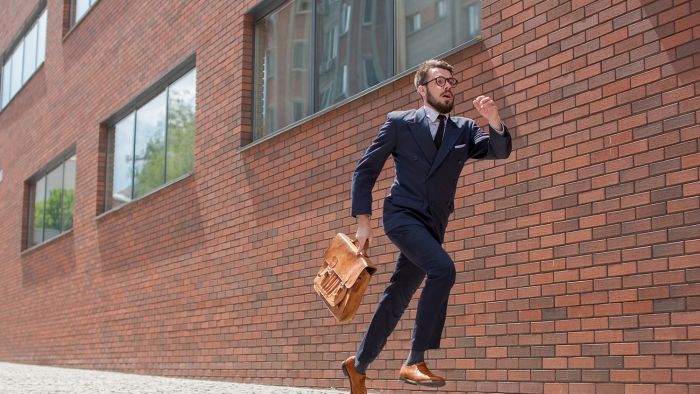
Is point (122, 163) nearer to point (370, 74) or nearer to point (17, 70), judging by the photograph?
point (370, 74)

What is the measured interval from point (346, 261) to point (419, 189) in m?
0.58

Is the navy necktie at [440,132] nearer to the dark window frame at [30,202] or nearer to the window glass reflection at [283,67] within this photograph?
the window glass reflection at [283,67]

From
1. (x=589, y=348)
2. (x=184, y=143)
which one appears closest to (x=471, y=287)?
(x=589, y=348)

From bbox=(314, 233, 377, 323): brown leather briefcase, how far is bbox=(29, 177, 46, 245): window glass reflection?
532 inches

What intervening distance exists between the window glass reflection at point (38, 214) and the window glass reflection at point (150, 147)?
16.6ft

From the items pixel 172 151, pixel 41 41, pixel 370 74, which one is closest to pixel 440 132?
pixel 370 74

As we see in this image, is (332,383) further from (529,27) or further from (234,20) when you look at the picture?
(234,20)

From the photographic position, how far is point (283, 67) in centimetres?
986

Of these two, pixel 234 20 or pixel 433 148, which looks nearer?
pixel 433 148

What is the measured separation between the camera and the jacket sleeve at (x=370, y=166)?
4969mm

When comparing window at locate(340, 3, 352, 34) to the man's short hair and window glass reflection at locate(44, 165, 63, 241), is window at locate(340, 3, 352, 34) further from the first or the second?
window glass reflection at locate(44, 165, 63, 241)

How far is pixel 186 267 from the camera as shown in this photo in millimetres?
11094

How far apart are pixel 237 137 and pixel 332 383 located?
3.19 m

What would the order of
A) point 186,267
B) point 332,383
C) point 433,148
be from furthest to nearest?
point 186,267
point 332,383
point 433,148
